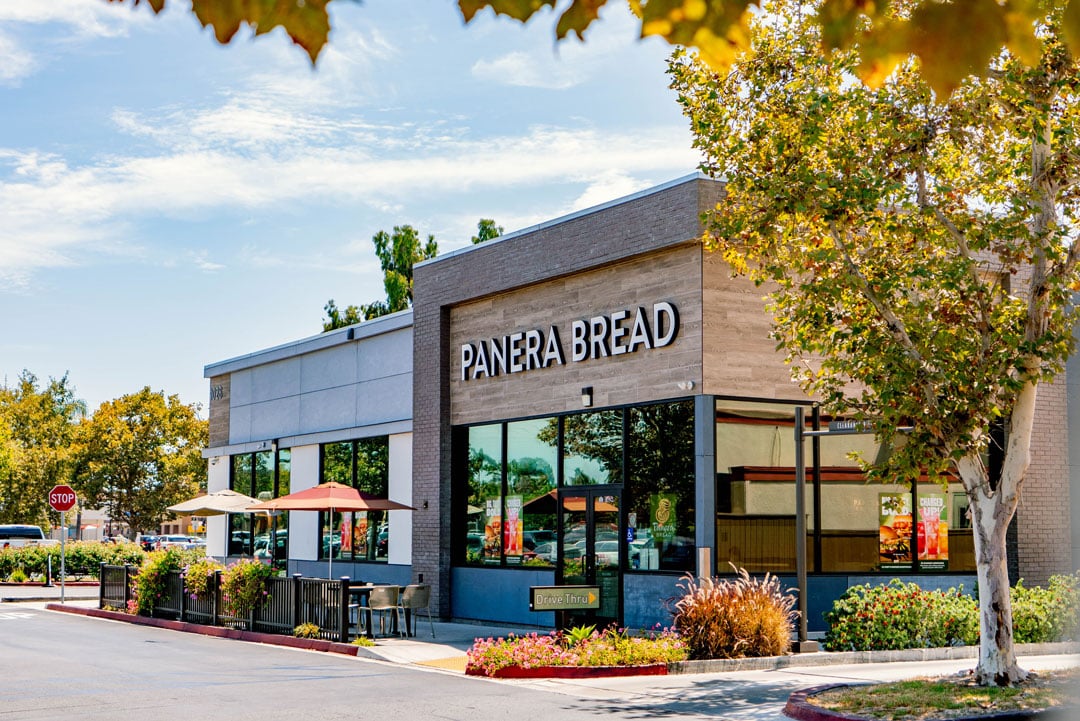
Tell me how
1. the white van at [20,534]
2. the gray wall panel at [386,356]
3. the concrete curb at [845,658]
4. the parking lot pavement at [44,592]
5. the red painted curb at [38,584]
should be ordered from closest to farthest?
the concrete curb at [845,658]
the gray wall panel at [386,356]
the parking lot pavement at [44,592]
the red painted curb at [38,584]
the white van at [20,534]

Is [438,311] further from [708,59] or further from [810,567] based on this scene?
[708,59]

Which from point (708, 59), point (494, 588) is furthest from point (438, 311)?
point (708, 59)

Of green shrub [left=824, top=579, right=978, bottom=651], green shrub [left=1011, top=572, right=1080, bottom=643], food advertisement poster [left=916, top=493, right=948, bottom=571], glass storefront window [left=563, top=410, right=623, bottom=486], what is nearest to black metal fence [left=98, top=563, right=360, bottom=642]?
glass storefront window [left=563, top=410, right=623, bottom=486]

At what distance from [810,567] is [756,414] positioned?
266cm

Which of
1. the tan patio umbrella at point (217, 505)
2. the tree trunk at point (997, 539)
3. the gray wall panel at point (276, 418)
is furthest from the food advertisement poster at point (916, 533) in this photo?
the gray wall panel at point (276, 418)

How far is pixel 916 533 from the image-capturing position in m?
21.5

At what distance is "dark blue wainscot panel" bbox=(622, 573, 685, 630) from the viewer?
20094 mm

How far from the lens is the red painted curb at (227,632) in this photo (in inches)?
794

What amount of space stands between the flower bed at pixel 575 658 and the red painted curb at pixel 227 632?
3.63 m

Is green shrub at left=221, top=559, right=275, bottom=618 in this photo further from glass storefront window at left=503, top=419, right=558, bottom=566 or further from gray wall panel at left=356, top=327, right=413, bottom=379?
gray wall panel at left=356, top=327, right=413, bottom=379

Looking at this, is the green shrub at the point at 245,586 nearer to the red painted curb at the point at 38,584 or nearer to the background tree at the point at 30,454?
the red painted curb at the point at 38,584

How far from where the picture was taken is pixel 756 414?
20.5m

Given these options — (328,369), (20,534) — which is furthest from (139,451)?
(328,369)

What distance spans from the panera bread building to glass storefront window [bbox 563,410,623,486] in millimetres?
39
